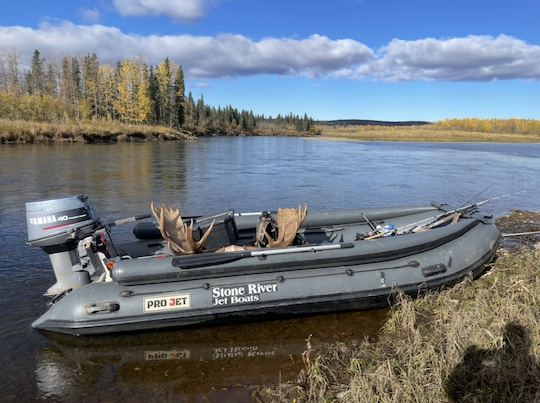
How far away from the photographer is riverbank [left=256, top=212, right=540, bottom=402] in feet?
11.5

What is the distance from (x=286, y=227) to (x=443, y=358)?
262cm

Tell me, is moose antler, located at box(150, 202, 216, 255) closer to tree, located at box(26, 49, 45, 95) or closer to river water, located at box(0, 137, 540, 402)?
river water, located at box(0, 137, 540, 402)

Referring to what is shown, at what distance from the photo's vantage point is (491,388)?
11.4 feet

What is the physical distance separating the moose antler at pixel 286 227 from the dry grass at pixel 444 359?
1.55 m

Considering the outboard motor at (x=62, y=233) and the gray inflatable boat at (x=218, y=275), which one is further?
the outboard motor at (x=62, y=233)

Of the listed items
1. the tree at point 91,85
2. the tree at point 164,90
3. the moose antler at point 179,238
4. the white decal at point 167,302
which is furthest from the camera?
the tree at point 164,90

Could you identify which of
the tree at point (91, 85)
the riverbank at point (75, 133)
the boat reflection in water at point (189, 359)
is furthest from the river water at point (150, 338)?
the tree at point (91, 85)

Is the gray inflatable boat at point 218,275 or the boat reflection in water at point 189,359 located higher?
the gray inflatable boat at point 218,275

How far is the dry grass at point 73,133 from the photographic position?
32125 millimetres

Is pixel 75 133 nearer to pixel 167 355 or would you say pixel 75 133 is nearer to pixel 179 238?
pixel 179 238

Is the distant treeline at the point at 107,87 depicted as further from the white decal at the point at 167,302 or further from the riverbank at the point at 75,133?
the white decal at the point at 167,302

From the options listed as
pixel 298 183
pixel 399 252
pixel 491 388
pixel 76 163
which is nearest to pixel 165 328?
pixel 399 252

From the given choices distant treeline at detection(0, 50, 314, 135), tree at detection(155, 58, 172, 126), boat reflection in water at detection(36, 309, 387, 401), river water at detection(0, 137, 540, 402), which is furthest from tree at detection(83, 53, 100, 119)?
boat reflection in water at detection(36, 309, 387, 401)

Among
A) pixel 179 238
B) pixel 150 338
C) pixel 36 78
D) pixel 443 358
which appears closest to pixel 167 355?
pixel 150 338
